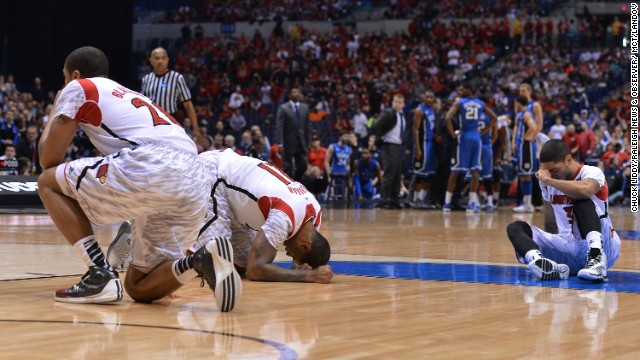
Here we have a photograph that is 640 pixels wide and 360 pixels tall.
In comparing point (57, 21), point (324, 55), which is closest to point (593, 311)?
point (57, 21)

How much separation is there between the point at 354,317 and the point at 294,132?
37.3 ft

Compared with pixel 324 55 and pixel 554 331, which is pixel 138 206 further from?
pixel 324 55

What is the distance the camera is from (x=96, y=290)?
14.9 feet

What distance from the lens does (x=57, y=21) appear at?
24.8 meters

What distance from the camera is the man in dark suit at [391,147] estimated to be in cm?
1520

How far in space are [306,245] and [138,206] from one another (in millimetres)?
1284

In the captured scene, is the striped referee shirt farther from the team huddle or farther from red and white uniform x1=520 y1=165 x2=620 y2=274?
red and white uniform x1=520 y1=165 x2=620 y2=274

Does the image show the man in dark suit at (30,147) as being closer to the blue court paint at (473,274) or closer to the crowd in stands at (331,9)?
the blue court paint at (473,274)

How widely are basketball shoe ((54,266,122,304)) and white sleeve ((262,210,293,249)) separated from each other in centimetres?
107

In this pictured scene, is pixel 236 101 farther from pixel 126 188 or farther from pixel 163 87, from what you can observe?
pixel 126 188

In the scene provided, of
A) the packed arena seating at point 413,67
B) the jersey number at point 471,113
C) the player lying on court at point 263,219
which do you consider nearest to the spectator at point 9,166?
the jersey number at point 471,113

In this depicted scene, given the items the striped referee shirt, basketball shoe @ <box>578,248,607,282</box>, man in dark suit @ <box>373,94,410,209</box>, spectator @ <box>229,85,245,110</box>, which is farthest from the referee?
spectator @ <box>229,85,245,110</box>

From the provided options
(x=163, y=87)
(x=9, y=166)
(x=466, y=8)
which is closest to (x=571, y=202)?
(x=163, y=87)

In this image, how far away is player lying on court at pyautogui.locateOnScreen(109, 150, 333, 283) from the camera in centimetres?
548
